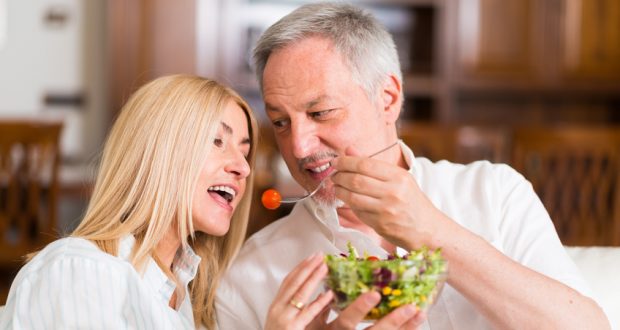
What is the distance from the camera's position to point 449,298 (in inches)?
65.9

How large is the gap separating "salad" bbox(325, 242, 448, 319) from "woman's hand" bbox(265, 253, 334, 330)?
3 cm

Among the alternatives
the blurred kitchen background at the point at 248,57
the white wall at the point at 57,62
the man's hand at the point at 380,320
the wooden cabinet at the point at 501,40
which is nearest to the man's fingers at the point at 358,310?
the man's hand at the point at 380,320

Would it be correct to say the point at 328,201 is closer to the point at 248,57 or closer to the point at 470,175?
the point at 470,175

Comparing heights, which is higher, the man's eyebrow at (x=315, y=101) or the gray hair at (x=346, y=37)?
the gray hair at (x=346, y=37)

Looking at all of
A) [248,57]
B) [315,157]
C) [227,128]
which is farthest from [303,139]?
[248,57]

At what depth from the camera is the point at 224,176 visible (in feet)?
5.46

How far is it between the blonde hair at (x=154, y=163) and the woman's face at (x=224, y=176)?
22 mm

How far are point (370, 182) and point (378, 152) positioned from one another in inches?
16.2

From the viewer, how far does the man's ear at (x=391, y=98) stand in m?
1.84

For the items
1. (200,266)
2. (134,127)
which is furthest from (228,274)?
(134,127)

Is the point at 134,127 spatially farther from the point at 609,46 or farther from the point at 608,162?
the point at 609,46

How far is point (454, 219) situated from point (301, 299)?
60 centimetres

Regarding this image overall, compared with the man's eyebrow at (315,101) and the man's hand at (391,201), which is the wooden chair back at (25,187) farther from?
the man's hand at (391,201)

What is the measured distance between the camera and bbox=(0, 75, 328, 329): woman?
1415 mm
